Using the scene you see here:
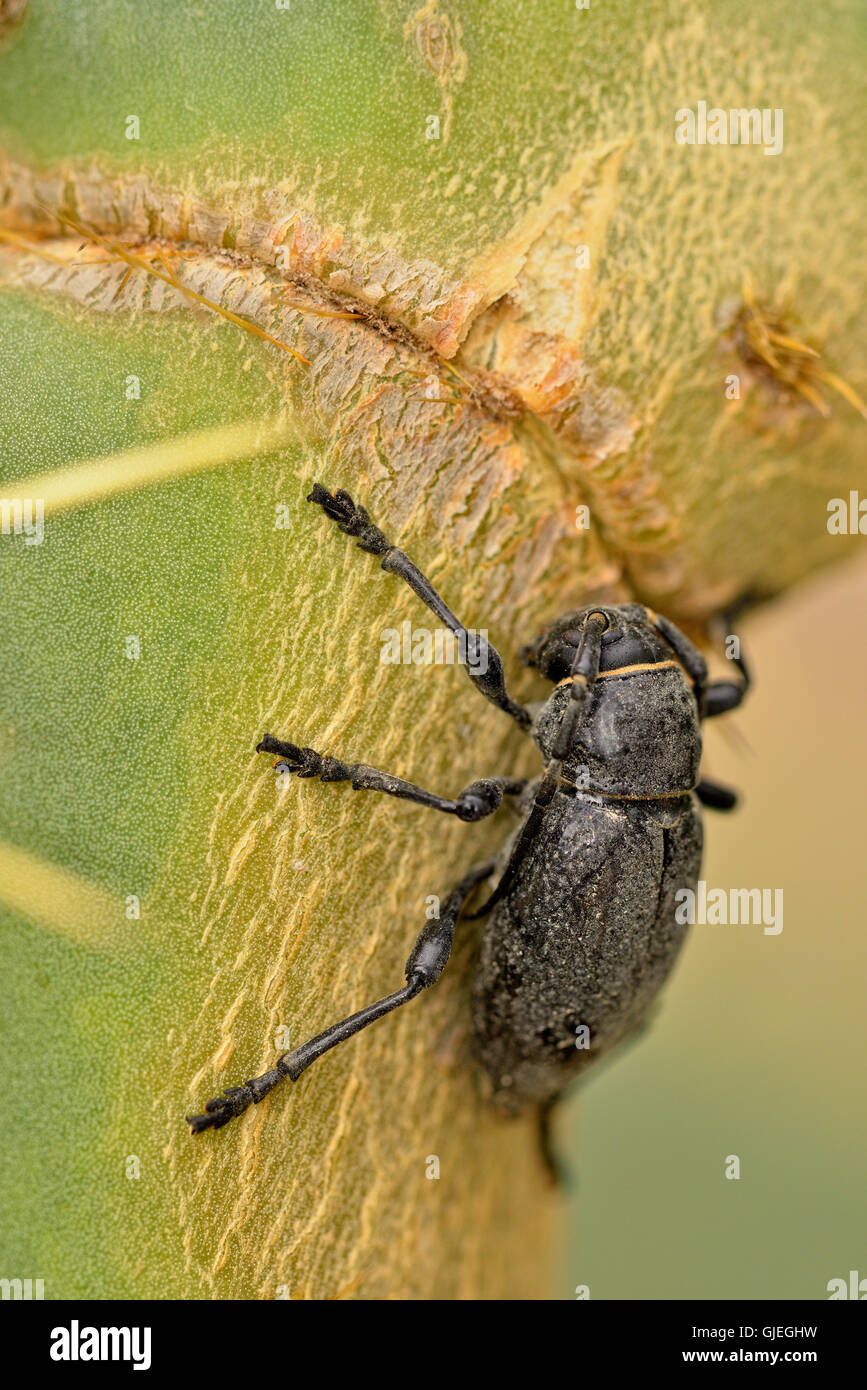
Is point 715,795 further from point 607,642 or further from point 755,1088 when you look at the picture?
point 755,1088

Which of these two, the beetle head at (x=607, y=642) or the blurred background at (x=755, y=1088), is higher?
the beetle head at (x=607, y=642)

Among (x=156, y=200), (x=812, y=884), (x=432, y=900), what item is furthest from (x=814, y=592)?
(x=156, y=200)

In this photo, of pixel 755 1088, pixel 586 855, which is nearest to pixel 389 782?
pixel 586 855

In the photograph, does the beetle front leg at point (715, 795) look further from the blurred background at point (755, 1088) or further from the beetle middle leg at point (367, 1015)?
the beetle middle leg at point (367, 1015)

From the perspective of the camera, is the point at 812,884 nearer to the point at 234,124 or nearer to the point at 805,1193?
the point at 805,1193

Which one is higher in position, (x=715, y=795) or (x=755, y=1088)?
(x=715, y=795)

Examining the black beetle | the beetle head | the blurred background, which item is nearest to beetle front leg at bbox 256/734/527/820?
the black beetle

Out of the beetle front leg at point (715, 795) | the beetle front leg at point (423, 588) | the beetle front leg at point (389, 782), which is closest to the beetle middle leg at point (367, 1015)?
the beetle front leg at point (389, 782)
